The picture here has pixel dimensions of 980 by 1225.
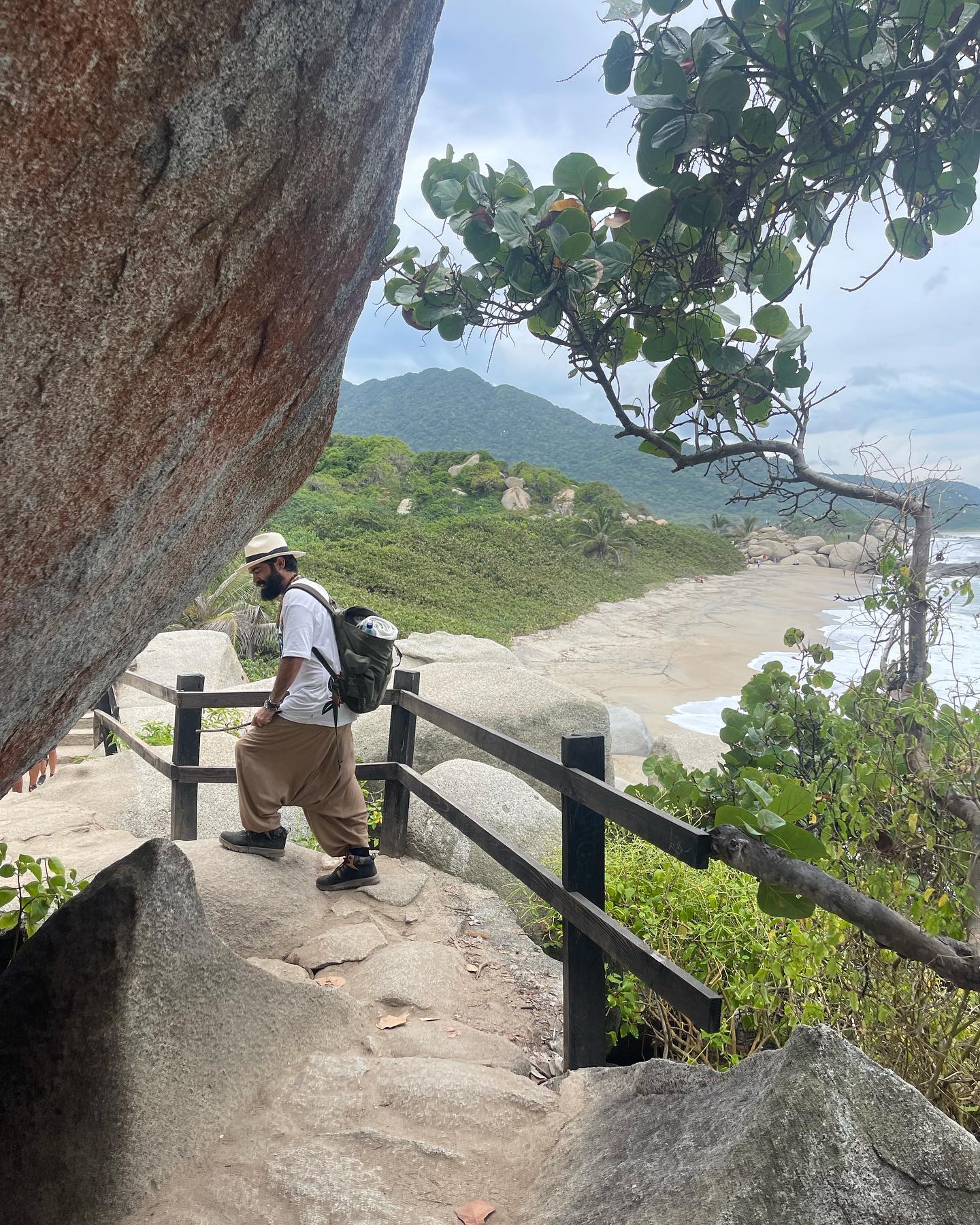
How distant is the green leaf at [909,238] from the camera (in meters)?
2.45

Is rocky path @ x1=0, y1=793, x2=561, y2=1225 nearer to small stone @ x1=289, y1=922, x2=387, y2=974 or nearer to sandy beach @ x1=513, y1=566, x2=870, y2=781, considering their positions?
small stone @ x1=289, y1=922, x2=387, y2=974

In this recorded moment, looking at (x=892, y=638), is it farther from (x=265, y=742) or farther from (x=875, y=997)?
(x=265, y=742)

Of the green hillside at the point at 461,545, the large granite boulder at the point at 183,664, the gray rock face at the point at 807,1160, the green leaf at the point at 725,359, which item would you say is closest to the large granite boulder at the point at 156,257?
the green leaf at the point at 725,359

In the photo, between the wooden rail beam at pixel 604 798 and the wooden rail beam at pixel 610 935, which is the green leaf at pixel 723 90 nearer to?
the wooden rail beam at pixel 604 798

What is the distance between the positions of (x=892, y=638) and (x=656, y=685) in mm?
15882

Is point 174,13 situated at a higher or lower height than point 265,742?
higher

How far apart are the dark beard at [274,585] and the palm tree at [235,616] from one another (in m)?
11.1

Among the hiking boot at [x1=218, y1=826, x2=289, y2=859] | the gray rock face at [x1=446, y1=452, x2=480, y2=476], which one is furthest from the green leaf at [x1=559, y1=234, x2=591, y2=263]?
the gray rock face at [x1=446, y1=452, x2=480, y2=476]

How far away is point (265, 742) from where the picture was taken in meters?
4.33

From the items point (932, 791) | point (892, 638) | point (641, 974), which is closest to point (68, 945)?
point (641, 974)

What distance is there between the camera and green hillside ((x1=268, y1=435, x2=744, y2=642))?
81.3 ft

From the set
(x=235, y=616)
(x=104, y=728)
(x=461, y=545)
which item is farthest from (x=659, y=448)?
(x=461, y=545)

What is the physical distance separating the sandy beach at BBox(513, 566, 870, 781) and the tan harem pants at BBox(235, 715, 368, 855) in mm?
6885

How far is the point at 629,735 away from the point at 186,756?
8310 millimetres
